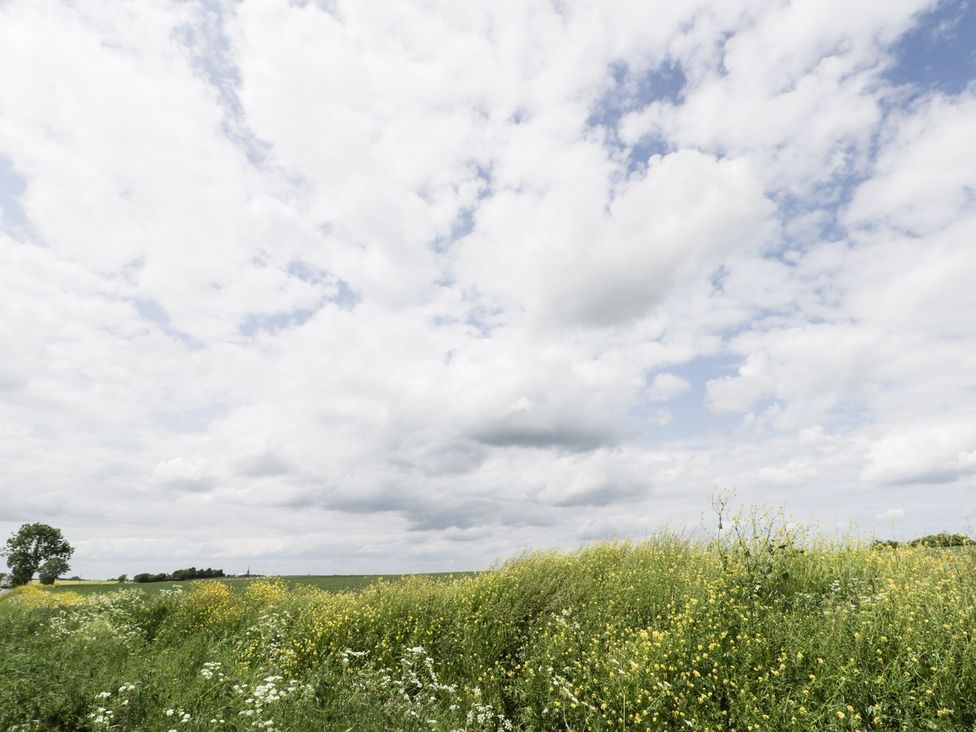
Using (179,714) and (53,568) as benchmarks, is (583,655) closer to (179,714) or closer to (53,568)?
(179,714)

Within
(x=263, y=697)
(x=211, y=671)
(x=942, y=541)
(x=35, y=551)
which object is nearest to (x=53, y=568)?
(x=35, y=551)

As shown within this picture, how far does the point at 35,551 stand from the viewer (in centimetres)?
5806

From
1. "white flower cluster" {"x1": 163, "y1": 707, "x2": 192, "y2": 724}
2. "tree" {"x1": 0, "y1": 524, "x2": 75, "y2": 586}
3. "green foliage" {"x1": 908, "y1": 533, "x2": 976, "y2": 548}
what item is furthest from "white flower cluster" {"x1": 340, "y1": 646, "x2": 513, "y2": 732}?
"tree" {"x1": 0, "y1": 524, "x2": 75, "y2": 586}

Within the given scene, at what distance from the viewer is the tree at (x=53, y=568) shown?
57.9 metres

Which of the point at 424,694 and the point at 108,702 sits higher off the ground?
the point at 108,702

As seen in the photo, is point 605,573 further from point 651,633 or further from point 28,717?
point 28,717

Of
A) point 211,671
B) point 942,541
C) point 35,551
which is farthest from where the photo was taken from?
point 35,551

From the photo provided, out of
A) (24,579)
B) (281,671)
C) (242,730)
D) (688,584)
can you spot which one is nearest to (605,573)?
(688,584)

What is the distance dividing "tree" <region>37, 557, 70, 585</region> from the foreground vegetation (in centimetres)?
5689

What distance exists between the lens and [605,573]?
13312 millimetres

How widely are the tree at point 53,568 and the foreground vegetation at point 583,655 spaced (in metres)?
56.9

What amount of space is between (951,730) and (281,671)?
11.3 metres

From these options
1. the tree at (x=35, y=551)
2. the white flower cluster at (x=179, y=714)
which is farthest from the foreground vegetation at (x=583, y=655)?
the tree at (x=35, y=551)

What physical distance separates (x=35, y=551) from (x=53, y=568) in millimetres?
2670
